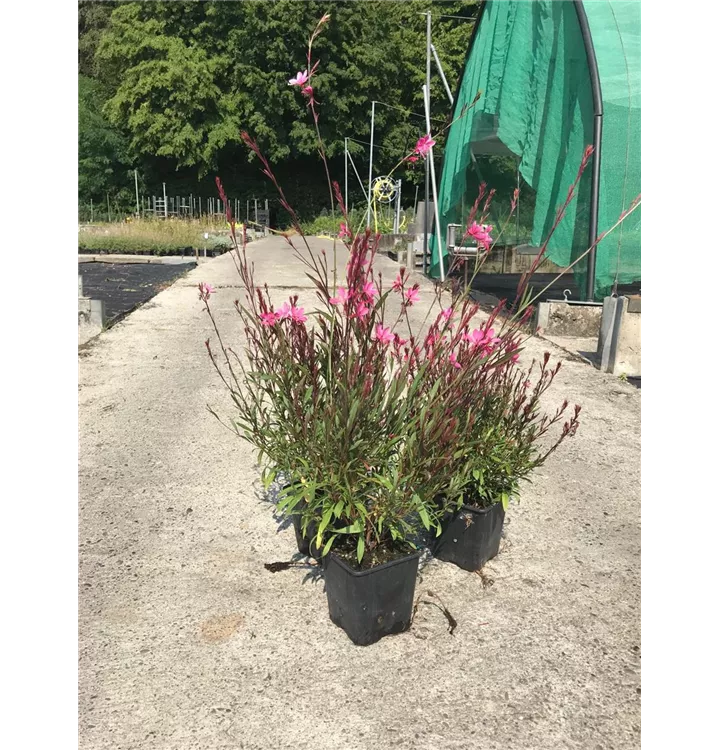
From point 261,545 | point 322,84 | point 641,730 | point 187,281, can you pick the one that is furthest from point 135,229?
point 641,730

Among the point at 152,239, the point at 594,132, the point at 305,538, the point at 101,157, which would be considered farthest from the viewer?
the point at 101,157

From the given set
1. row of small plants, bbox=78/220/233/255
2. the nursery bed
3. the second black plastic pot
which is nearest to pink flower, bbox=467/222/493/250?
the second black plastic pot

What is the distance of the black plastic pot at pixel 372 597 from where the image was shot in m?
2.23

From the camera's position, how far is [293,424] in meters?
2.36

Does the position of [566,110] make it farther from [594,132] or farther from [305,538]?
[305,538]

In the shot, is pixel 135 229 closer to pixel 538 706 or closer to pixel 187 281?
pixel 187 281

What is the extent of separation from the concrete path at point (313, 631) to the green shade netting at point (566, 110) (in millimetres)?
4179

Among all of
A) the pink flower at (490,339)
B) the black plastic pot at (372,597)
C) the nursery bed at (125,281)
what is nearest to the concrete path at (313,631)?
the black plastic pot at (372,597)

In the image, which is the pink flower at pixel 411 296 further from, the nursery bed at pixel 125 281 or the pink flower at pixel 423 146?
the nursery bed at pixel 125 281

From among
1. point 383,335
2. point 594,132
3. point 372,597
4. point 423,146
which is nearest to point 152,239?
point 594,132

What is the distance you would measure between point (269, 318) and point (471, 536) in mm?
1298

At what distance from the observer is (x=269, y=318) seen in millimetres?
2176

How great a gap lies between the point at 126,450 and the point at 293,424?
84.2 inches

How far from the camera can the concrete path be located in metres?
1.93
